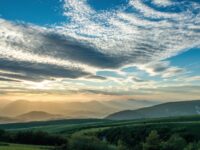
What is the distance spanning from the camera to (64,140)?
15738 centimetres

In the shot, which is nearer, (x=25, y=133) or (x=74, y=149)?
(x=74, y=149)

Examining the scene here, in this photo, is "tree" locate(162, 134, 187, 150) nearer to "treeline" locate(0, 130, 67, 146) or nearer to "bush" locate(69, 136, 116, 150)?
"bush" locate(69, 136, 116, 150)

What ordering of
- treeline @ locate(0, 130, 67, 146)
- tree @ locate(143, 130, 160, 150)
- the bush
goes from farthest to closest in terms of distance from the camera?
treeline @ locate(0, 130, 67, 146)
tree @ locate(143, 130, 160, 150)
the bush

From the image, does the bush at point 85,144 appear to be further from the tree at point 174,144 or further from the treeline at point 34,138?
the treeline at point 34,138

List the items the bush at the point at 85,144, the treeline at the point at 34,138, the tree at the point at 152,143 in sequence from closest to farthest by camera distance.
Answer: the bush at the point at 85,144 → the tree at the point at 152,143 → the treeline at the point at 34,138

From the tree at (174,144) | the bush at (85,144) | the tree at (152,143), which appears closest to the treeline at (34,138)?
the bush at (85,144)

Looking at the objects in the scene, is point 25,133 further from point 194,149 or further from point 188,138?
point 188,138

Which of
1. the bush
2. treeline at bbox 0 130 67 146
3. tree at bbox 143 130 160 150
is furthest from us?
treeline at bbox 0 130 67 146

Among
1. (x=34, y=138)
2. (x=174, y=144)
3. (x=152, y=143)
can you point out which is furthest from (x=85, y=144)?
(x=34, y=138)

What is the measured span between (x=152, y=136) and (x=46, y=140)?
157 feet

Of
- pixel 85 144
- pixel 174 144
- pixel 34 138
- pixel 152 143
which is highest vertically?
pixel 34 138

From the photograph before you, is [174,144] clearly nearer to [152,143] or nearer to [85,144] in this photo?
[152,143]

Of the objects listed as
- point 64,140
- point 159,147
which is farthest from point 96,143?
point 64,140

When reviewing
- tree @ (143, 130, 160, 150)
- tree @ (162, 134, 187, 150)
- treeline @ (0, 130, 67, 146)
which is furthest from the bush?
treeline @ (0, 130, 67, 146)
